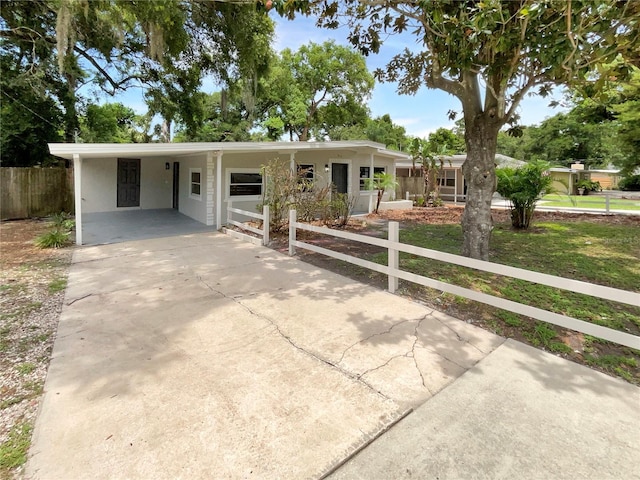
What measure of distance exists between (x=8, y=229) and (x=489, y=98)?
1311cm

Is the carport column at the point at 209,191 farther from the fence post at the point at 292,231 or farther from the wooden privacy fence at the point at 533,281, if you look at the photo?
the wooden privacy fence at the point at 533,281

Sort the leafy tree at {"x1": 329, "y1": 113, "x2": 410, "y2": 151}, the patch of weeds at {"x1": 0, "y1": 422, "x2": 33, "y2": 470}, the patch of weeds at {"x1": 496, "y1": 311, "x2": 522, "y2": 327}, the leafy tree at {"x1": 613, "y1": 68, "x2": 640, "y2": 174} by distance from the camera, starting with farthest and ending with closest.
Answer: the leafy tree at {"x1": 329, "y1": 113, "x2": 410, "y2": 151} → the leafy tree at {"x1": 613, "y1": 68, "x2": 640, "y2": 174} → the patch of weeds at {"x1": 496, "y1": 311, "x2": 522, "y2": 327} → the patch of weeds at {"x1": 0, "y1": 422, "x2": 33, "y2": 470}

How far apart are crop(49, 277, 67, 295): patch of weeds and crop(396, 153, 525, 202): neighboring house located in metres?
15.8

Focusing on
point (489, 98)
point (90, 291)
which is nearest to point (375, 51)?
point (489, 98)

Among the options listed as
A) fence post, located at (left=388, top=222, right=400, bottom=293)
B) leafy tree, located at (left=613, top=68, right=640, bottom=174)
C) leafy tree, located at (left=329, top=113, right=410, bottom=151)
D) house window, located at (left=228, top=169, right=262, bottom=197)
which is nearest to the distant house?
leafy tree, located at (left=613, top=68, right=640, bottom=174)

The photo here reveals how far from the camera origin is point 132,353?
11.4 feet

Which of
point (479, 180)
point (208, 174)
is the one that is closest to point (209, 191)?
point (208, 174)

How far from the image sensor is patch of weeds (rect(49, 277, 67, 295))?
5.36 metres

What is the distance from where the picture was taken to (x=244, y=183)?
1213 centimetres

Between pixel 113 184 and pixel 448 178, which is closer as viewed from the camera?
pixel 113 184

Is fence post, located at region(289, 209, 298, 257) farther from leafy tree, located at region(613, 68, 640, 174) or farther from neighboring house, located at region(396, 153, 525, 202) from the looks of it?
leafy tree, located at region(613, 68, 640, 174)

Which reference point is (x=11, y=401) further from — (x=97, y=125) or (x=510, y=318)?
(x=97, y=125)

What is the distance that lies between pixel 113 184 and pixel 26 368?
1174 centimetres

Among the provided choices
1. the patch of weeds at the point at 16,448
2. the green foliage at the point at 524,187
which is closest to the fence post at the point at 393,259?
the patch of weeds at the point at 16,448
